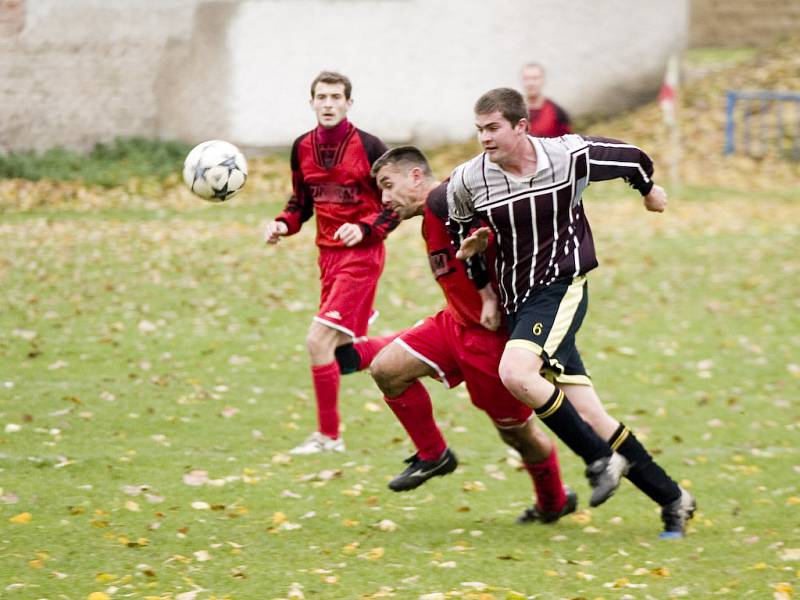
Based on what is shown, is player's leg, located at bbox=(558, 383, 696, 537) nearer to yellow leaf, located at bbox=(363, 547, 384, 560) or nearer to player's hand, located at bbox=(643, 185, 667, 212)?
player's hand, located at bbox=(643, 185, 667, 212)

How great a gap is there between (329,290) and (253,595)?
2.85 meters

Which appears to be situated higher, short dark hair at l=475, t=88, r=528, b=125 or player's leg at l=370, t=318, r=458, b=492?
short dark hair at l=475, t=88, r=528, b=125

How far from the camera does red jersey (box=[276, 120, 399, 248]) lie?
745 cm

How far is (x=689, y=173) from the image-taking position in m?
19.6

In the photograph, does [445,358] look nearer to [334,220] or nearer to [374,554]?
[374,554]

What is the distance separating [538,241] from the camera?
18.6 ft

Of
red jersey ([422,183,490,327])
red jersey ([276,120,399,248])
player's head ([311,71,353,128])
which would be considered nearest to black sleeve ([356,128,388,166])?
red jersey ([276,120,399,248])

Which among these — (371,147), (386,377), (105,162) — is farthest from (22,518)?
(105,162)

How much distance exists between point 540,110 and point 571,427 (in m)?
7.12

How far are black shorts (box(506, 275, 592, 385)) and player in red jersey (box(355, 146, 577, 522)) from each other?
21cm

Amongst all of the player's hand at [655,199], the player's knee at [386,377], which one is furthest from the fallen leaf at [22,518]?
the player's hand at [655,199]

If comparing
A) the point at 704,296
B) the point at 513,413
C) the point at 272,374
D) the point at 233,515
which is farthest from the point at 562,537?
the point at 704,296

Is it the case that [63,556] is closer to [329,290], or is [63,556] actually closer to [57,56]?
[329,290]

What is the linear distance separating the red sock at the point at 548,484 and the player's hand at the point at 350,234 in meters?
1.69
